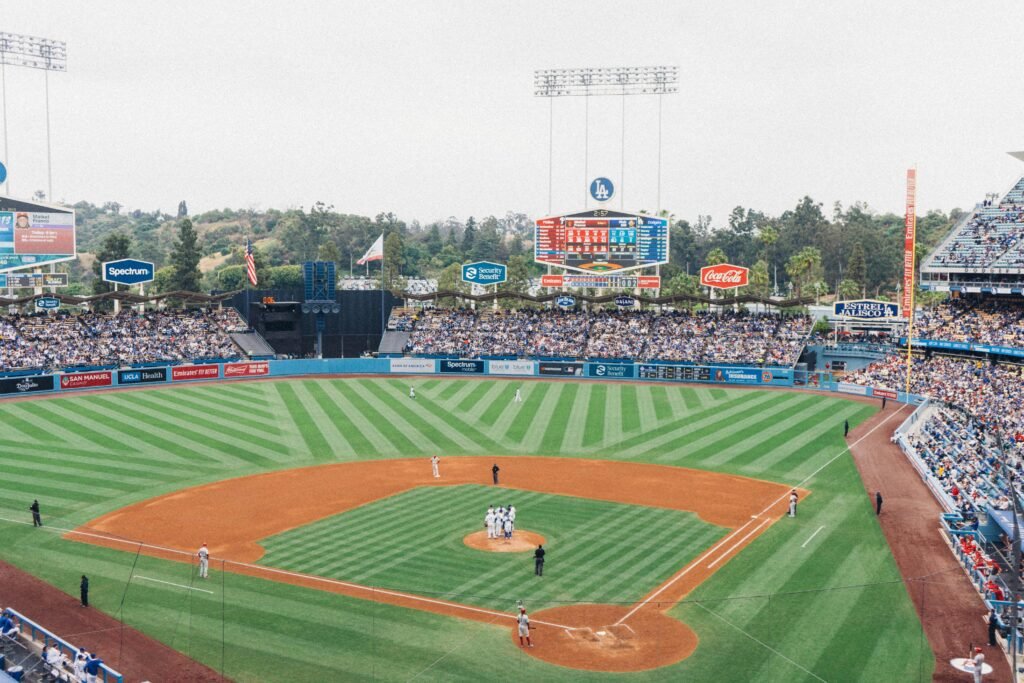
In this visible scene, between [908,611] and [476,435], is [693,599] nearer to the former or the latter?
[908,611]

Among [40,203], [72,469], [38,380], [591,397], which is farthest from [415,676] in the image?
[40,203]

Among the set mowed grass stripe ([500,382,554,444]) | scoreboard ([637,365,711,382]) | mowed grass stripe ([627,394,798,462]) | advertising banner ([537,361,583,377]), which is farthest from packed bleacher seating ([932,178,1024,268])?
mowed grass stripe ([500,382,554,444])

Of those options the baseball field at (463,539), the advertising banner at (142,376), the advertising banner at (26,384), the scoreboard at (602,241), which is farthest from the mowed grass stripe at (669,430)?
the advertising banner at (26,384)

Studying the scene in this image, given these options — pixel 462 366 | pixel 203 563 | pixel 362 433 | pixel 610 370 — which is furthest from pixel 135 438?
pixel 610 370

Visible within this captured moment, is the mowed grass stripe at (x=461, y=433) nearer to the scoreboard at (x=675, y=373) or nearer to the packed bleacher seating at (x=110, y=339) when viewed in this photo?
the scoreboard at (x=675, y=373)

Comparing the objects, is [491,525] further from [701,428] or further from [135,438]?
[135,438]
